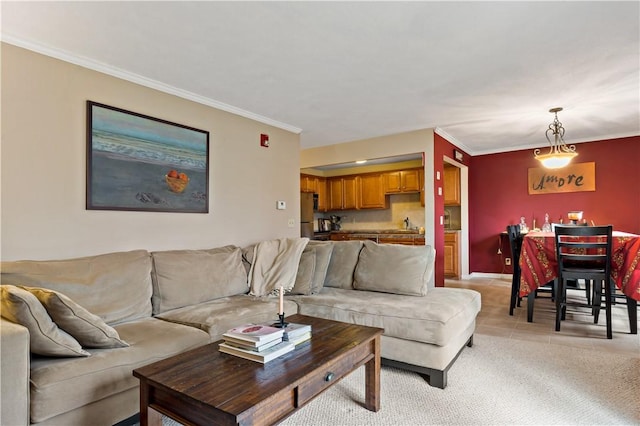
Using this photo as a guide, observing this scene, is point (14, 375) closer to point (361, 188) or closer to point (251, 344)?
point (251, 344)

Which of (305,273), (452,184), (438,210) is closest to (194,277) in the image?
(305,273)

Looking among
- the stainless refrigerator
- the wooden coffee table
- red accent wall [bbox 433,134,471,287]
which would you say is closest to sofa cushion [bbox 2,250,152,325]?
the wooden coffee table

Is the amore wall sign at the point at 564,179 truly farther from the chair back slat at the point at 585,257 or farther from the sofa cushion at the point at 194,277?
the sofa cushion at the point at 194,277

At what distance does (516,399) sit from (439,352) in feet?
1.61

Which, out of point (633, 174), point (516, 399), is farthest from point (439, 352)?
point (633, 174)

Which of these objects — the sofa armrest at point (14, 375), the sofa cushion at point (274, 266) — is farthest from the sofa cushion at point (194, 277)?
the sofa armrest at point (14, 375)

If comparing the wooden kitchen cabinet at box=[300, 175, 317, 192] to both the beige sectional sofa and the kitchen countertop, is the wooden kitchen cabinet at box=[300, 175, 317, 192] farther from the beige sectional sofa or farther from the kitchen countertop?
the beige sectional sofa

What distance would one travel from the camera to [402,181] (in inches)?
261

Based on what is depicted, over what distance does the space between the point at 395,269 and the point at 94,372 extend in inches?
89.0

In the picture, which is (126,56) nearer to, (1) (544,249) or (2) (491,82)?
(2) (491,82)

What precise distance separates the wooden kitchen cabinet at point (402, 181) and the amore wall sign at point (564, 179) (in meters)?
1.84

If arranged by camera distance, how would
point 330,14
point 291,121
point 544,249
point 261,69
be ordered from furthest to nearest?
point 291,121 < point 544,249 < point 261,69 < point 330,14

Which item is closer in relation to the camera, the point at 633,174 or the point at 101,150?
the point at 101,150

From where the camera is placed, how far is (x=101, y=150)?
8.91 ft
